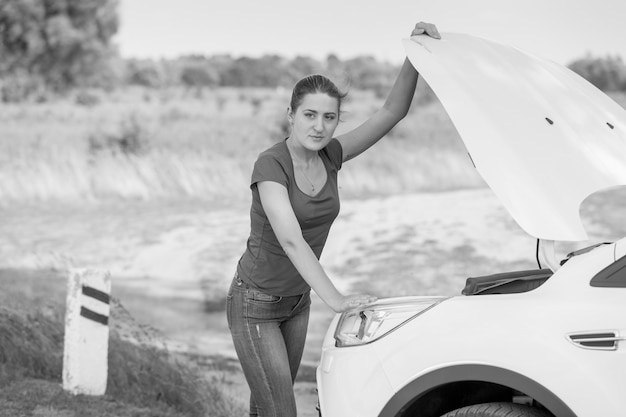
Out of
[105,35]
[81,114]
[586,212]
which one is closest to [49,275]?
[586,212]

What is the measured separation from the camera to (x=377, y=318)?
324 centimetres

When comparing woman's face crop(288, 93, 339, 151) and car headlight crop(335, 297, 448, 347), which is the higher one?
woman's face crop(288, 93, 339, 151)

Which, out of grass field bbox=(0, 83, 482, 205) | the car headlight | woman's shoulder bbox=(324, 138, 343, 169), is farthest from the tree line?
the car headlight

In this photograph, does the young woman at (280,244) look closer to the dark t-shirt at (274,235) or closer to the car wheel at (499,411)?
the dark t-shirt at (274,235)

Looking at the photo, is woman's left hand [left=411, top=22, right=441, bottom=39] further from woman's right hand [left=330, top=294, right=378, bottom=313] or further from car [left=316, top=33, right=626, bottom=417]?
woman's right hand [left=330, top=294, right=378, bottom=313]

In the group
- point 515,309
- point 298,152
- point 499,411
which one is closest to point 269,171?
point 298,152

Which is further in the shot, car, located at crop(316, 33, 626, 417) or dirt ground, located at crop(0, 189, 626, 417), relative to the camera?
dirt ground, located at crop(0, 189, 626, 417)

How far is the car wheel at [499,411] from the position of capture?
9.43 ft

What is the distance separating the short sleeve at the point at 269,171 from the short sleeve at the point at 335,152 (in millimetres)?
381

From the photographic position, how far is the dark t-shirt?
352cm

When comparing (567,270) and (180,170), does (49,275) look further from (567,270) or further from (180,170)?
(567,270)

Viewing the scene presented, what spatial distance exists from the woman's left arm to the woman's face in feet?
1.18

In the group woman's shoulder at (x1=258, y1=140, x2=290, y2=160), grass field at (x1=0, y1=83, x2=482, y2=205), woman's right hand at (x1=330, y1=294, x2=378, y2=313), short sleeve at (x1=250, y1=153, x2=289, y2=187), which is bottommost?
woman's right hand at (x1=330, y1=294, x2=378, y2=313)

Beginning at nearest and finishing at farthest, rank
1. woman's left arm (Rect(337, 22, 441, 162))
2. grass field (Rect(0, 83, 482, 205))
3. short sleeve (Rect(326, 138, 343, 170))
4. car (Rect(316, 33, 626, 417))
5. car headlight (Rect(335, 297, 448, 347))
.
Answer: car (Rect(316, 33, 626, 417)), car headlight (Rect(335, 297, 448, 347)), short sleeve (Rect(326, 138, 343, 170)), woman's left arm (Rect(337, 22, 441, 162)), grass field (Rect(0, 83, 482, 205))
